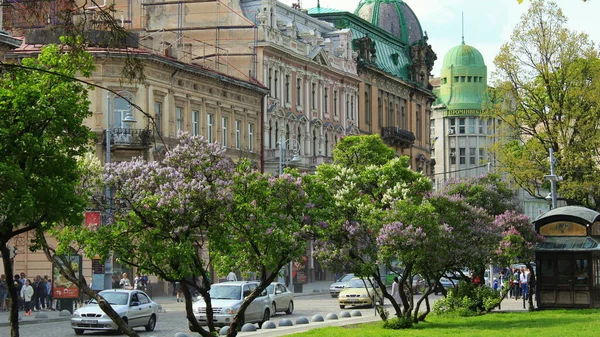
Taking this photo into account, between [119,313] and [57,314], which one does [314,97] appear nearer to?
[57,314]

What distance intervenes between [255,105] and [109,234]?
5260 centimetres

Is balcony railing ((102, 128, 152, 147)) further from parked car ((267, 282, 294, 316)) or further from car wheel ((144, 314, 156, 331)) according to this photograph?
car wheel ((144, 314, 156, 331))

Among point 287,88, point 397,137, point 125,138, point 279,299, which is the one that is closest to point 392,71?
point 397,137

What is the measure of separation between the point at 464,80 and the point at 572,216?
351 feet

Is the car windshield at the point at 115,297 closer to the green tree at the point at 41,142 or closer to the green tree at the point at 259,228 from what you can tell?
the green tree at the point at 259,228

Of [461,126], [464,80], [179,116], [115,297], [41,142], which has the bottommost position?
[115,297]

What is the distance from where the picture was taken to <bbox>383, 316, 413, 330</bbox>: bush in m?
36.2

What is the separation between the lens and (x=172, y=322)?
44.5 metres

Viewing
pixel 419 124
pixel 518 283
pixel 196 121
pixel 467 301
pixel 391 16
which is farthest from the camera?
pixel 419 124

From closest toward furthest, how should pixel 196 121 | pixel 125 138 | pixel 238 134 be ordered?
pixel 125 138
pixel 196 121
pixel 238 134

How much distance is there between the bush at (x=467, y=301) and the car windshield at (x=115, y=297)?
10357mm

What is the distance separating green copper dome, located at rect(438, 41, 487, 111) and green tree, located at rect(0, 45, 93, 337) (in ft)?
421

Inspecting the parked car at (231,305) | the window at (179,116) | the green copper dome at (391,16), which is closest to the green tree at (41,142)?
the parked car at (231,305)

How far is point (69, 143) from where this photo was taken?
22688mm
